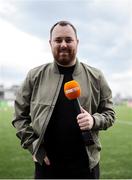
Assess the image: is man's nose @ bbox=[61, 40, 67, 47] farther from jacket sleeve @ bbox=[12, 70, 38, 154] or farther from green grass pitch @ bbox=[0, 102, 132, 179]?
green grass pitch @ bbox=[0, 102, 132, 179]

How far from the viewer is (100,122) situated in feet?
10.9

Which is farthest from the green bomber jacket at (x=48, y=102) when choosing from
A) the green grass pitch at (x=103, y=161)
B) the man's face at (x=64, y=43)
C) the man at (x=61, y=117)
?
the green grass pitch at (x=103, y=161)

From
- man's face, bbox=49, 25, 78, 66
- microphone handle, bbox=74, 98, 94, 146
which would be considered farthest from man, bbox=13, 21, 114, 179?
microphone handle, bbox=74, 98, 94, 146

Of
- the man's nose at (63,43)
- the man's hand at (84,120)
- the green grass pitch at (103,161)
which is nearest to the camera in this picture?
the man's hand at (84,120)

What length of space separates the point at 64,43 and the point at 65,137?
0.70 metres

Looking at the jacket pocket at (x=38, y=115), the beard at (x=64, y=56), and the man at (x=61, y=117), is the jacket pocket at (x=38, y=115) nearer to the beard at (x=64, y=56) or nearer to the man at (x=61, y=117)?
the man at (x=61, y=117)

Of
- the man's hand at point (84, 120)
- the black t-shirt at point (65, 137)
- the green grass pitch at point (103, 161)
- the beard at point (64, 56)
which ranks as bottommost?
the green grass pitch at point (103, 161)

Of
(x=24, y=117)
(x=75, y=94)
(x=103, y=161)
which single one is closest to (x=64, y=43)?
(x=75, y=94)

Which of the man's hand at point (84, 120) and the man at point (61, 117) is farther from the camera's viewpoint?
the man at point (61, 117)

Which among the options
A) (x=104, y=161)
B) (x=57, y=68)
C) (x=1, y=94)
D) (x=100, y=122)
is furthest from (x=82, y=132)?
(x=1, y=94)

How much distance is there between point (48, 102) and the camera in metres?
3.37

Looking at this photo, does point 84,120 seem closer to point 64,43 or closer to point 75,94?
point 75,94

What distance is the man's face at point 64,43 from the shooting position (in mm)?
3330

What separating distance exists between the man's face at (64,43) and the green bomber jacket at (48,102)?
112 millimetres
